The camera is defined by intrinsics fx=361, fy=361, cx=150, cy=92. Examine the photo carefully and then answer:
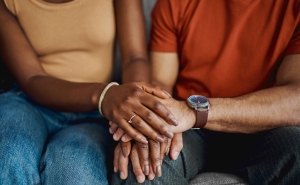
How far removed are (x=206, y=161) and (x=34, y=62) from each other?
0.68 m

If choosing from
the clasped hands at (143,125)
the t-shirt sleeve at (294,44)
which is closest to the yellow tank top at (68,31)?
the clasped hands at (143,125)

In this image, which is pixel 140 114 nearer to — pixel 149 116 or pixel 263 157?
pixel 149 116

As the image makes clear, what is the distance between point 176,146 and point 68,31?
21.9 inches

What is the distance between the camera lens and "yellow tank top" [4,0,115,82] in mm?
1255

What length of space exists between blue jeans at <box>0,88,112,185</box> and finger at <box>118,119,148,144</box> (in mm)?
126

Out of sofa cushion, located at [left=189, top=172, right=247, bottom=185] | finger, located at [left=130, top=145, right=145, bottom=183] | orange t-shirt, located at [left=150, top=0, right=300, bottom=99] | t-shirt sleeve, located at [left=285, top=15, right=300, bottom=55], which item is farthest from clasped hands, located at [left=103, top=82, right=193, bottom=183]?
t-shirt sleeve, located at [left=285, top=15, right=300, bottom=55]

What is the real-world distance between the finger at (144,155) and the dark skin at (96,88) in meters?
0.03

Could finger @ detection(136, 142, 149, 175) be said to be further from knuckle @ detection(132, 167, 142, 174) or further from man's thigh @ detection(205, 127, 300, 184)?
man's thigh @ detection(205, 127, 300, 184)

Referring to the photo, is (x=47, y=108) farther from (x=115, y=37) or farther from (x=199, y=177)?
(x=199, y=177)

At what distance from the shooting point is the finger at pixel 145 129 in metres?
1.03

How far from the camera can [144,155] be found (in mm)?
1054

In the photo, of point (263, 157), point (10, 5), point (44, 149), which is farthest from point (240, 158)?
point (10, 5)

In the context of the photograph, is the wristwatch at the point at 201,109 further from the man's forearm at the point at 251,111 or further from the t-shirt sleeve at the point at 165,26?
the t-shirt sleeve at the point at 165,26

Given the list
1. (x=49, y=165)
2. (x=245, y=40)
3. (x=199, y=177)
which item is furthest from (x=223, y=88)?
(x=49, y=165)
